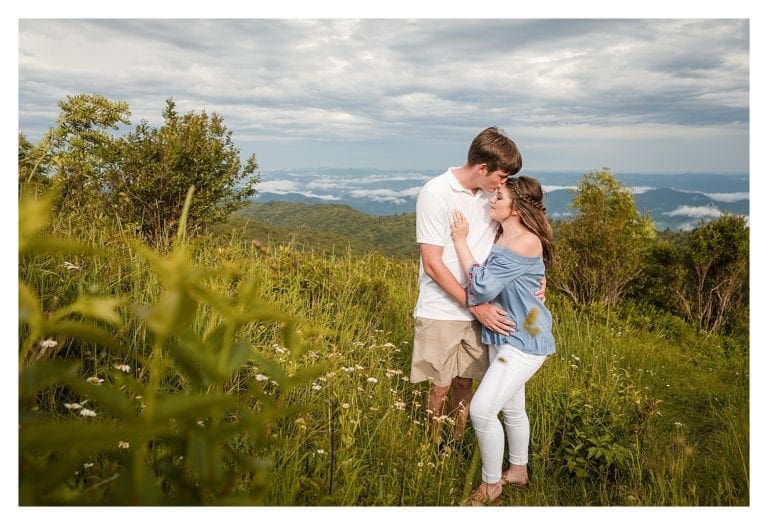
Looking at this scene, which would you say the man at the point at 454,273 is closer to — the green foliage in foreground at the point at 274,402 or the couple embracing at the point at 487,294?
the couple embracing at the point at 487,294

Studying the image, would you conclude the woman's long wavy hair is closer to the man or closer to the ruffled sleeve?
the man

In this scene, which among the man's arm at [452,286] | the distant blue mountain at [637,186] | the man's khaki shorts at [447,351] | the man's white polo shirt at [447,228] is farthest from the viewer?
the man's khaki shorts at [447,351]

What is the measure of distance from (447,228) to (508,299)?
46 centimetres

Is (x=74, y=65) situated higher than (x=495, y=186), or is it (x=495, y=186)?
(x=74, y=65)

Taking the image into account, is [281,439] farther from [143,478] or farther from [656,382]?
[656,382]

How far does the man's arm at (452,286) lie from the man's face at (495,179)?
0.39 meters

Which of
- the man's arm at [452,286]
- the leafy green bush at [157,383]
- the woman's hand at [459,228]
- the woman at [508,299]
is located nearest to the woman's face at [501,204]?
the woman at [508,299]

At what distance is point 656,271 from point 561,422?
8.47 metres

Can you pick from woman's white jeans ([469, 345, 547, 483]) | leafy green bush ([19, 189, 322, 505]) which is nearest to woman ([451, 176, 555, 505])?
woman's white jeans ([469, 345, 547, 483])

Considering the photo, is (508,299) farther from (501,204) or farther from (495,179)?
(495,179)

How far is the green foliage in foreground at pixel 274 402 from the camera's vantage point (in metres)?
1.01

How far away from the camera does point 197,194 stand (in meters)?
8.87
